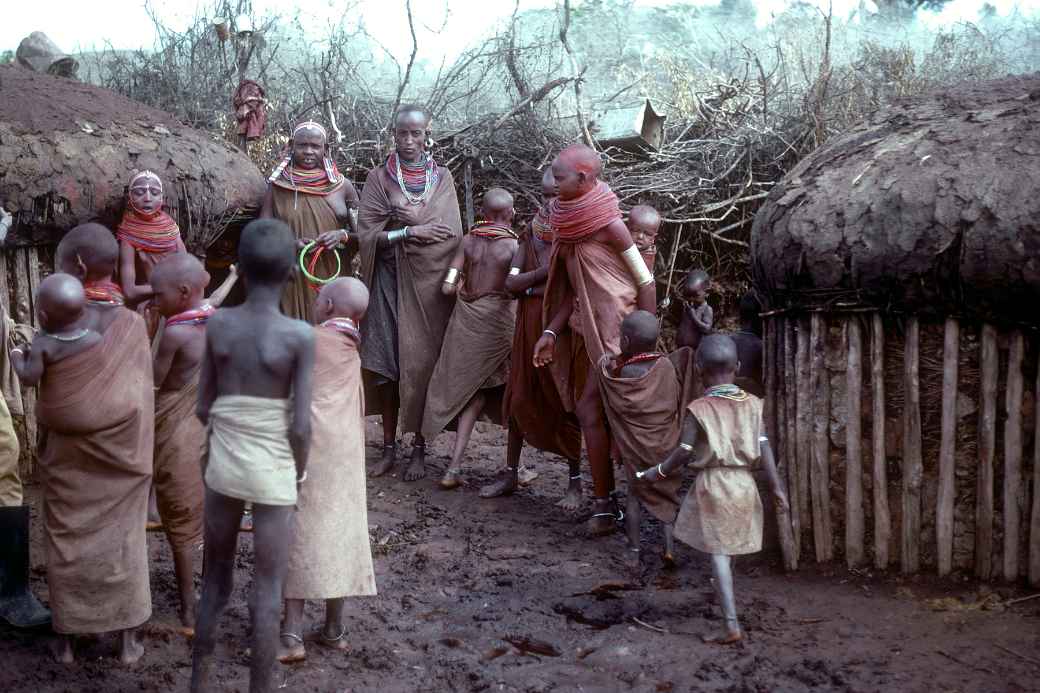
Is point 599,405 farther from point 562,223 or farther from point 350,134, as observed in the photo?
point 350,134

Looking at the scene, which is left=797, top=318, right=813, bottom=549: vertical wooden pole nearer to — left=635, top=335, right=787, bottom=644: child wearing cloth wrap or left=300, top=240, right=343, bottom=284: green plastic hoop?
left=635, top=335, right=787, bottom=644: child wearing cloth wrap

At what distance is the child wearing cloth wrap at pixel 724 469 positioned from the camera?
3.91m

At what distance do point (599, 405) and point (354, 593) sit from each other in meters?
1.95

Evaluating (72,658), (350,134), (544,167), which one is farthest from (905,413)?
(350,134)

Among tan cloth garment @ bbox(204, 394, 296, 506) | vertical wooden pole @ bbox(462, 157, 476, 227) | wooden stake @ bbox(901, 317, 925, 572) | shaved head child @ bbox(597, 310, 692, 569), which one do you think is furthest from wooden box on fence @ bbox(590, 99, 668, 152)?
tan cloth garment @ bbox(204, 394, 296, 506)

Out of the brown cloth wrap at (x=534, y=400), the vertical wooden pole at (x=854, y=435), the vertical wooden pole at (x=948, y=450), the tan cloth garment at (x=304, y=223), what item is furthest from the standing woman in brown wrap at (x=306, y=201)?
the vertical wooden pole at (x=948, y=450)

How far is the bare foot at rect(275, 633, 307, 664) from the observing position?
351 cm

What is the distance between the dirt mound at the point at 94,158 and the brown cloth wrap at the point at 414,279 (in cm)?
88

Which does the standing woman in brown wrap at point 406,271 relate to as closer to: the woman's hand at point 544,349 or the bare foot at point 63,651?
the woman's hand at point 544,349

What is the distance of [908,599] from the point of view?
418 cm

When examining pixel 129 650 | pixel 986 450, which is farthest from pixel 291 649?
pixel 986 450

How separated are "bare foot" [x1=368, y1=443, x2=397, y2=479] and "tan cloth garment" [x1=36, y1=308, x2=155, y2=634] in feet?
8.74

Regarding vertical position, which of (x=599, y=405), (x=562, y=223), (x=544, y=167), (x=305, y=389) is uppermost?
(x=544, y=167)

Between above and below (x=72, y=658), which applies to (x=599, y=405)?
above
